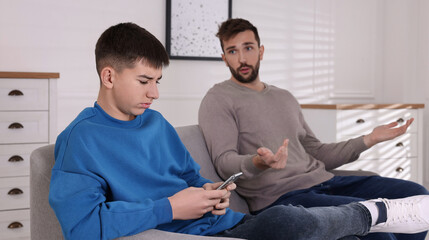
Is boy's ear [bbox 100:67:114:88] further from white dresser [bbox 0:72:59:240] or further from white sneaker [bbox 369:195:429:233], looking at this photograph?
white dresser [bbox 0:72:59:240]

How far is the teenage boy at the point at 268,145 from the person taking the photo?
6.28 ft

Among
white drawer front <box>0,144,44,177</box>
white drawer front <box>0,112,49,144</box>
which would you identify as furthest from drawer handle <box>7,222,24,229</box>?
white drawer front <box>0,112,49,144</box>

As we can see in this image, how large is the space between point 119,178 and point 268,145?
899mm

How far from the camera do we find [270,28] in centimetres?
407

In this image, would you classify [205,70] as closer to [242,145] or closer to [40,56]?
[40,56]

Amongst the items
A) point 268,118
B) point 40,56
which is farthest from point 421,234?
point 40,56

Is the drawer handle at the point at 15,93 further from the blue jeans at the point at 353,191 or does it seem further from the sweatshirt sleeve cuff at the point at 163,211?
the sweatshirt sleeve cuff at the point at 163,211

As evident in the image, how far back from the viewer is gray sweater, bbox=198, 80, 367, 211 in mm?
1969

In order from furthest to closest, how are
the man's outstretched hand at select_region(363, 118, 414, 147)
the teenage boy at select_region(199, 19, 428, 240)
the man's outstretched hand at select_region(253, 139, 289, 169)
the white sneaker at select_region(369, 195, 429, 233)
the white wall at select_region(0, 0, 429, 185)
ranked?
the white wall at select_region(0, 0, 429, 185)
the man's outstretched hand at select_region(363, 118, 414, 147)
the teenage boy at select_region(199, 19, 428, 240)
the man's outstretched hand at select_region(253, 139, 289, 169)
the white sneaker at select_region(369, 195, 429, 233)

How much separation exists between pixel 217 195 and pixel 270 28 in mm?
2917

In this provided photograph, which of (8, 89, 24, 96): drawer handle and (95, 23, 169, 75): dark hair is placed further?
(8, 89, 24, 96): drawer handle

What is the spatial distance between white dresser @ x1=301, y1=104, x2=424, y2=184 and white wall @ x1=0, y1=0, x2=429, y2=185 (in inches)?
19.1

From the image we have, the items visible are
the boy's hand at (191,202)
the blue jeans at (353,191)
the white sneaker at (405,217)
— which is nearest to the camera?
the boy's hand at (191,202)

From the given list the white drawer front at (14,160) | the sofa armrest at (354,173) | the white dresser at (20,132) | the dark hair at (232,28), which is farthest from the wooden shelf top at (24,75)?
the sofa armrest at (354,173)
